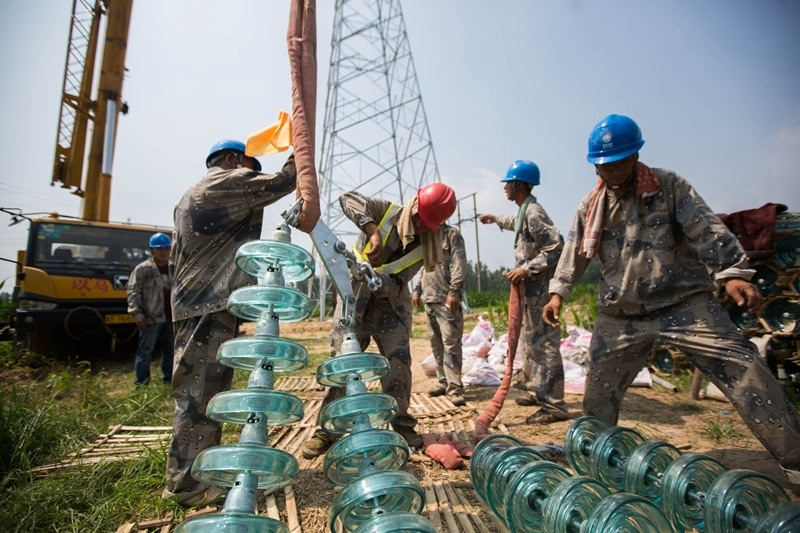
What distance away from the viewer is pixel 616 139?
98.8 inches

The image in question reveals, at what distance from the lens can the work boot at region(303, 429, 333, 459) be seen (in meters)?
3.02

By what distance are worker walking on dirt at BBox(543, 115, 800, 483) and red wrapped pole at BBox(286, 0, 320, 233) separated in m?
1.72

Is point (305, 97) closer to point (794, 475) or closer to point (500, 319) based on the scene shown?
point (794, 475)

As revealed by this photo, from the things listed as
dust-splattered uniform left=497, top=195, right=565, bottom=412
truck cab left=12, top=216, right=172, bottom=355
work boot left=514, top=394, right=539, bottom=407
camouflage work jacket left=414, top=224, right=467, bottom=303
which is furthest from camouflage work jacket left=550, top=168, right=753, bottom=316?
truck cab left=12, top=216, right=172, bottom=355

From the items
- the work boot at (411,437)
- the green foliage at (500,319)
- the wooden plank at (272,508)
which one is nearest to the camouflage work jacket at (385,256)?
the work boot at (411,437)

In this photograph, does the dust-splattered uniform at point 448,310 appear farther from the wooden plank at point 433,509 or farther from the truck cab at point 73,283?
the truck cab at point 73,283

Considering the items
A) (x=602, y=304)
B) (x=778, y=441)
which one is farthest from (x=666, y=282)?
(x=778, y=441)

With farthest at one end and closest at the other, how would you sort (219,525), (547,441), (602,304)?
(547,441) → (602,304) → (219,525)

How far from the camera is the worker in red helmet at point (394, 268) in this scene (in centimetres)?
303

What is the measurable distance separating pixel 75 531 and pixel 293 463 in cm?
160

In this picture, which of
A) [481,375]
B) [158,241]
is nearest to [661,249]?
[481,375]

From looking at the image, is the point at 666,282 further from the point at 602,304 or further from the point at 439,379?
the point at 439,379

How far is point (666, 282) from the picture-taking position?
2453 millimetres

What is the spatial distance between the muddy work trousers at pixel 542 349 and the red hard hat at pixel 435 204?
1.64 metres
